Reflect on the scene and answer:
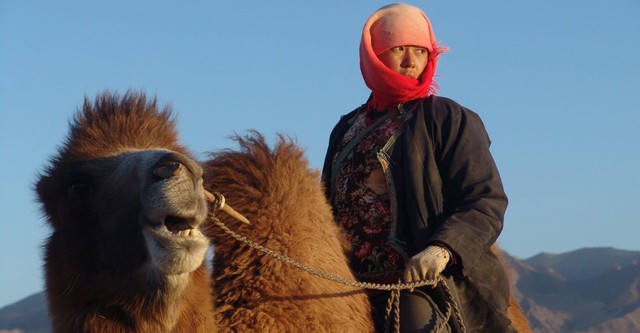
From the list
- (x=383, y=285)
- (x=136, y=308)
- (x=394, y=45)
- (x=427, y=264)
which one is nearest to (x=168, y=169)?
(x=136, y=308)

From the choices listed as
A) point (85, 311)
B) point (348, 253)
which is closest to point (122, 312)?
point (85, 311)

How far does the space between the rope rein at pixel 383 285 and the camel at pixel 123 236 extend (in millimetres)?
230

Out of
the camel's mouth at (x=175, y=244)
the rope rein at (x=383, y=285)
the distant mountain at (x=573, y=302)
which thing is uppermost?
the camel's mouth at (x=175, y=244)

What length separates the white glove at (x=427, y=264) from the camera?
4.27 m

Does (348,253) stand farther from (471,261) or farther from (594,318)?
(594,318)

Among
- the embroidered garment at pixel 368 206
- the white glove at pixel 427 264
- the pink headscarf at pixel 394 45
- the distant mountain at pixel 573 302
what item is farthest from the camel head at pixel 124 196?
the distant mountain at pixel 573 302

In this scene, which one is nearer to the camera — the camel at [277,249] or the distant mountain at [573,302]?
the camel at [277,249]

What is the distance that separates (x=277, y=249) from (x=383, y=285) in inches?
19.1

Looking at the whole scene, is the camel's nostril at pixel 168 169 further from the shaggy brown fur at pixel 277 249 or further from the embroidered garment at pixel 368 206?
the embroidered garment at pixel 368 206

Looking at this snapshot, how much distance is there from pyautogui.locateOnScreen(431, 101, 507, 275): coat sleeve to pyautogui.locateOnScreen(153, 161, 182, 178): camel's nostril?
1421 millimetres

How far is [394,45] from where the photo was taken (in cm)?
511

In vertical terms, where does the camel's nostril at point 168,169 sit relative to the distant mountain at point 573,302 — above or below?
above

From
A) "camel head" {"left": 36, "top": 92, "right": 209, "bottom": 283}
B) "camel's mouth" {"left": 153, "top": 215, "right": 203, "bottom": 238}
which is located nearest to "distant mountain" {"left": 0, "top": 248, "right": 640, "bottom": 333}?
"camel head" {"left": 36, "top": 92, "right": 209, "bottom": 283}

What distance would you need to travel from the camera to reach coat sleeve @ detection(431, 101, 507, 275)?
14.2ft
